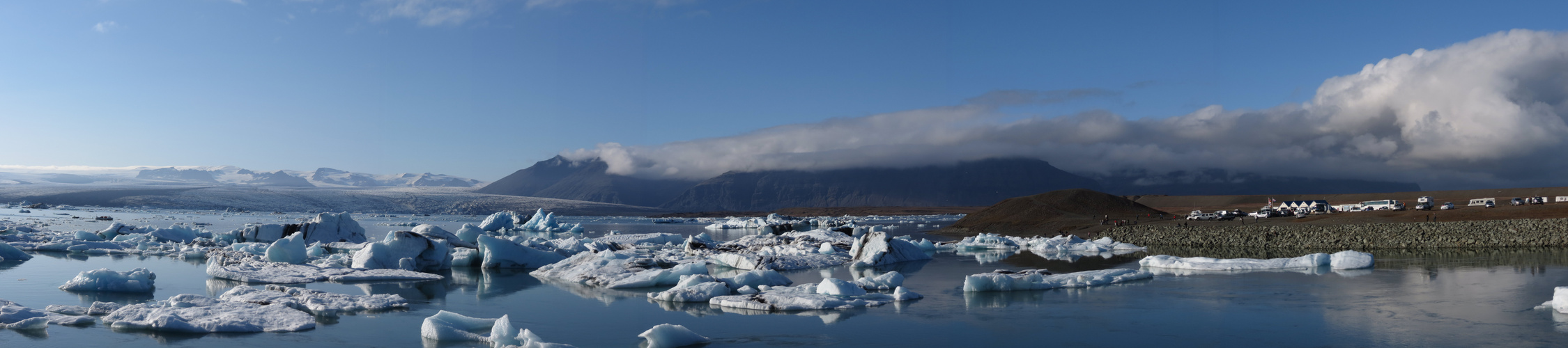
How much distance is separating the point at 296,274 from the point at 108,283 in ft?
10.0

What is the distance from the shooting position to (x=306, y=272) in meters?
15.6

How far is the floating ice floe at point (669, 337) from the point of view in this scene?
310 inches

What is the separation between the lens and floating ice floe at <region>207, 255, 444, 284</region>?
14.9 metres

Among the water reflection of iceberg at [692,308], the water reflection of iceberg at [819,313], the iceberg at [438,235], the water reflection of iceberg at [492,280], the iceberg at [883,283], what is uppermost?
the iceberg at [438,235]

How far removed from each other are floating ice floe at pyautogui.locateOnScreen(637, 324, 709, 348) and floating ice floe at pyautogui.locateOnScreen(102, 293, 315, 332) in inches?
162

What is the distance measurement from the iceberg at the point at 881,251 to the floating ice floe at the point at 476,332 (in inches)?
503

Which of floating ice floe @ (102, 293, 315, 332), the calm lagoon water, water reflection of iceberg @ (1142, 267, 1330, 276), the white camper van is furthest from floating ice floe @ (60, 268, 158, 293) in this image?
the white camper van

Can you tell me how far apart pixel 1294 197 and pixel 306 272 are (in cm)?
10678

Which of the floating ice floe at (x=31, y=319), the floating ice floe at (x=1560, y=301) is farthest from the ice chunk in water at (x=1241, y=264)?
the floating ice floe at (x=31, y=319)

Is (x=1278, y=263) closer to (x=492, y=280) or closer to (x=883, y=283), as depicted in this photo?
(x=883, y=283)

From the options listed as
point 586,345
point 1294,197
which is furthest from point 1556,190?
point 586,345

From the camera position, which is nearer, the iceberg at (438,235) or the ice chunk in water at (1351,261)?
the ice chunk in water at (1351,261)

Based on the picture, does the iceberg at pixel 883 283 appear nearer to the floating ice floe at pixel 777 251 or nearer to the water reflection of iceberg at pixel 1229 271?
the floating ice floe at pixel 777 251

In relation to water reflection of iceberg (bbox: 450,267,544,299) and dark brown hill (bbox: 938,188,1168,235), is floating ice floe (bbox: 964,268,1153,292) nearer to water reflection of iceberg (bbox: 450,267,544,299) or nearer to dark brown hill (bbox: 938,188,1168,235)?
water reflection of iceberg (bbox: 450,267,544,299)
